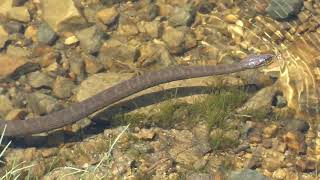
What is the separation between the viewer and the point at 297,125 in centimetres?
719

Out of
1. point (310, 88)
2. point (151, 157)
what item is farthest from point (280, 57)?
point (151, 157)

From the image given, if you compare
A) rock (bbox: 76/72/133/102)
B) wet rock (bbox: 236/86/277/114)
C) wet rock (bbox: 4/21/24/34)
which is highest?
wet rock (bbox: 4/21/24/34)

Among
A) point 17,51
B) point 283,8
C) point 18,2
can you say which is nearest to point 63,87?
point 17,51

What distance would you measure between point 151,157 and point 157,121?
2.13ft

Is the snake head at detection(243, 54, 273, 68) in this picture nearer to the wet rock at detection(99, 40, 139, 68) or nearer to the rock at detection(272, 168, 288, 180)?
the rock at detection(272, 168, 288, 180)

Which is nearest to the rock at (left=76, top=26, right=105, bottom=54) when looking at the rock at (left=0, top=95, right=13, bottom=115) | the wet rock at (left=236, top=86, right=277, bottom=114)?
the rock at (left=0, top=95, right=13, bottom=115)

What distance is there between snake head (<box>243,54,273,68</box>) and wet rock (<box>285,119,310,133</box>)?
3.39ft

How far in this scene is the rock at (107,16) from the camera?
27.1 feet

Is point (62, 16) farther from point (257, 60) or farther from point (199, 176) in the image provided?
point (199, 176)

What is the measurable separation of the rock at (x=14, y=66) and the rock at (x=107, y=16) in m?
1.45

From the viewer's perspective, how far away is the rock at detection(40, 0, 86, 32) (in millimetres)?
8070

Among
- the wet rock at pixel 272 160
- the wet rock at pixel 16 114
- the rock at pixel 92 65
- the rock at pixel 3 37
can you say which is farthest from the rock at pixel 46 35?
the wet rock at pixel 272 160

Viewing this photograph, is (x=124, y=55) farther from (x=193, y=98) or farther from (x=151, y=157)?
(x=151, y=157)

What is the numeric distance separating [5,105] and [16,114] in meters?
0.28
